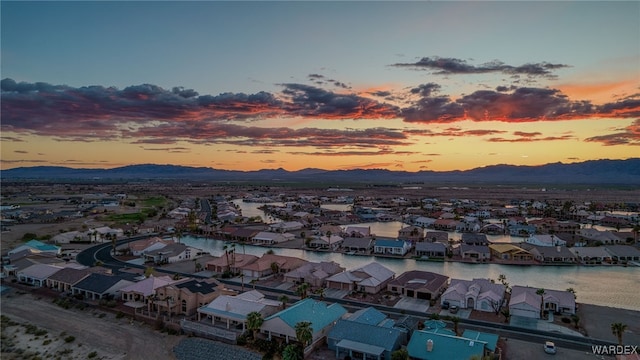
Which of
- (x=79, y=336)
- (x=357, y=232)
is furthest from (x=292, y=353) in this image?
(x=357, y=232)

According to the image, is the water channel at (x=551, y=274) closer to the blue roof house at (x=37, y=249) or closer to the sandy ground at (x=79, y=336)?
the blue roof house at (x=37, y=249)

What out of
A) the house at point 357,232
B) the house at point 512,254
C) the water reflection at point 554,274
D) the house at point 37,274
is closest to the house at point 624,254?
the water reflection at point 554,274

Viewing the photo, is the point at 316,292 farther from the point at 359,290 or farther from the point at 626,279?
the point at 626,279

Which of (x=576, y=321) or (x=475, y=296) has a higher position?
(x=475, y=296)

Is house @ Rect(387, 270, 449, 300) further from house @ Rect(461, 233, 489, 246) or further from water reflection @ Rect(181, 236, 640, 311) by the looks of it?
house @ Rect(461, 233, 489, 246)

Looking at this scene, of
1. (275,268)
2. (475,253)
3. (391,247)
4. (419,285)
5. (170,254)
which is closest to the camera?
(419,285)

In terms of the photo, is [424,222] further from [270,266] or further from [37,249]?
[37,249]

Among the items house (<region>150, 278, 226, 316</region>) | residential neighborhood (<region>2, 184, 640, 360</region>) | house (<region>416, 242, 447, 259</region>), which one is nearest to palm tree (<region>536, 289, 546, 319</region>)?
residential neighborhood (<region>2, 184, 640, 360</region>)
